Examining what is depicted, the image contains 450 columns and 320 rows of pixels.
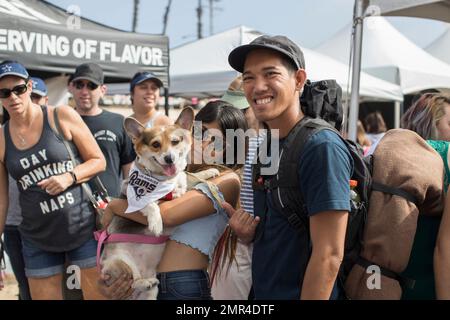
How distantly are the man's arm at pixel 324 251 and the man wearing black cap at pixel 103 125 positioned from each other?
2871 mm

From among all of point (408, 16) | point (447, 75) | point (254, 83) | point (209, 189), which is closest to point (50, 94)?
point (408, 16)

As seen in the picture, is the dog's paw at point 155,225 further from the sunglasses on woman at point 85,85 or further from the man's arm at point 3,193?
the sunglasses on woman at point 85,85

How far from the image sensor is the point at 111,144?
14.2ft

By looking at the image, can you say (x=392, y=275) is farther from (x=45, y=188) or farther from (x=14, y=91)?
(x=14, y=91)

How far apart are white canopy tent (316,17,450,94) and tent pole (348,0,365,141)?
5596 mm

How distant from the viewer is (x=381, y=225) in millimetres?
1821

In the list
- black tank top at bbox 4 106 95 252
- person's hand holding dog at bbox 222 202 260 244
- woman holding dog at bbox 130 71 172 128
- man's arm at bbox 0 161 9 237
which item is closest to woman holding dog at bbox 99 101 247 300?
person's hand holding dog at bbox 222 202 260 244

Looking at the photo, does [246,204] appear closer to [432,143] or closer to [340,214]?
[340,214]

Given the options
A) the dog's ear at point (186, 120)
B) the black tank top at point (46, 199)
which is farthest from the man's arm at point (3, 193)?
the dog's ear at point (186, 120)

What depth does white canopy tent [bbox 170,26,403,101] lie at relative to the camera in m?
8.56

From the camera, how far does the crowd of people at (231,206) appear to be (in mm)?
1639
